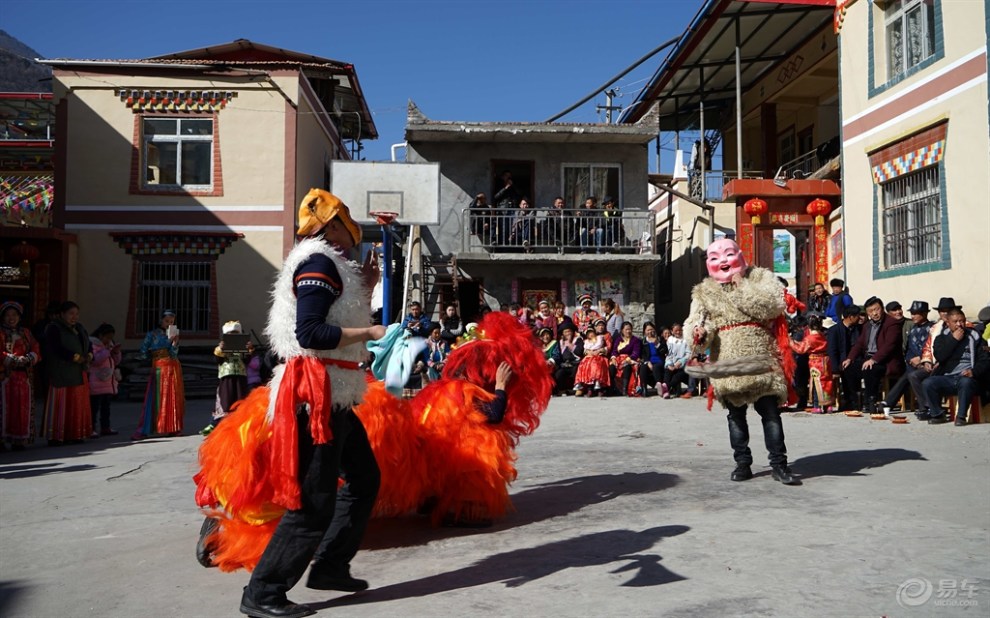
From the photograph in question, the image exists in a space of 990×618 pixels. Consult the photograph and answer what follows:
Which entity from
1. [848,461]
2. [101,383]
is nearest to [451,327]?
[101,383]

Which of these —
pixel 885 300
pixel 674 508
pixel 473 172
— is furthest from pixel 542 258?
pixel 674 508

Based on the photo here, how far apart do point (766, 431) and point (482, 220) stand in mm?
15277

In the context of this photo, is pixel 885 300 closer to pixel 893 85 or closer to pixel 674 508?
pixel 893 85

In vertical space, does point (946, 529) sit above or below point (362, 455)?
below

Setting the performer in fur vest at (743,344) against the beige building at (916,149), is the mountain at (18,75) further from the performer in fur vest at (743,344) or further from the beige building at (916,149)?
the performer in fur vest at (743,344)

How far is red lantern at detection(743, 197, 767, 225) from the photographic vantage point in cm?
1883

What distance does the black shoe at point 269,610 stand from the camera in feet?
11.4

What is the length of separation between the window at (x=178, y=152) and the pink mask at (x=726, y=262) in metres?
15.1

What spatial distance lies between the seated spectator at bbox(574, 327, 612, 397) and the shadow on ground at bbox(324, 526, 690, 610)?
34.0ft

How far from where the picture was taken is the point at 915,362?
10367mm

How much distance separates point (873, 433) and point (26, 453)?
9.52m

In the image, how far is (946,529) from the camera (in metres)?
4.66

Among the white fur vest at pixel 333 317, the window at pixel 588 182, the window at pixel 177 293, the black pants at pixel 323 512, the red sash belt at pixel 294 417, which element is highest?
the window at pixel 588 182
